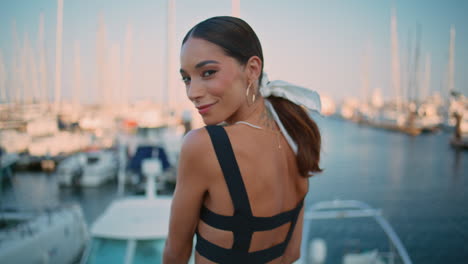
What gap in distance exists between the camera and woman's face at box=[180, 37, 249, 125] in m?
0.88

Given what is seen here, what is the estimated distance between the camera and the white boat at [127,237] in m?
4.36

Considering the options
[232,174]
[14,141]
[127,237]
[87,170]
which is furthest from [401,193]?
[14,141]

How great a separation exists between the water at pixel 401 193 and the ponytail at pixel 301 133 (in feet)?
25.0

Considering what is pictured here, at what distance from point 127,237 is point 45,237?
5410 mm

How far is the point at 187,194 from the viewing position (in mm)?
866

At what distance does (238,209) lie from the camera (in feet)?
2.78

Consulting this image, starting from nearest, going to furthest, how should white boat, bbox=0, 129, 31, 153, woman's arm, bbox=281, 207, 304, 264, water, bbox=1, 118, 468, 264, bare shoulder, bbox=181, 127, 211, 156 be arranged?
bare shoulder, bbox=181, 127, 211, 156
woman's arm, bbox=281, 207, 304, 264
water, bbox=1, 118, 468, 264
white boat, bbox=0, 129, 31, 153

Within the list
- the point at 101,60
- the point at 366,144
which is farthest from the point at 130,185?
the point at 366,144

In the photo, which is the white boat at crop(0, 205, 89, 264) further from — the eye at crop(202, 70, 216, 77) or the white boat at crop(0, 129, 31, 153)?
the white boat at crop(0, 129, 31, 153)

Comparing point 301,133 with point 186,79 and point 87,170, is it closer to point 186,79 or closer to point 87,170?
point 186,79

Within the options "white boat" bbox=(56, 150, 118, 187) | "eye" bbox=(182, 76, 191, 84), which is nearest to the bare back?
"eye" bbox=(182, 76, 191, 84)

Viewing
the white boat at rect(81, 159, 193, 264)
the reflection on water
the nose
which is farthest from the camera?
the reflection on water

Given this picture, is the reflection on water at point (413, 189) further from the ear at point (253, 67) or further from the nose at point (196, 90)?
the nose at point (196, 90)

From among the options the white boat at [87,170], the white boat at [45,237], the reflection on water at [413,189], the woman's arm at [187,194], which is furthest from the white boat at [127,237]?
the white boat at [87,170]
